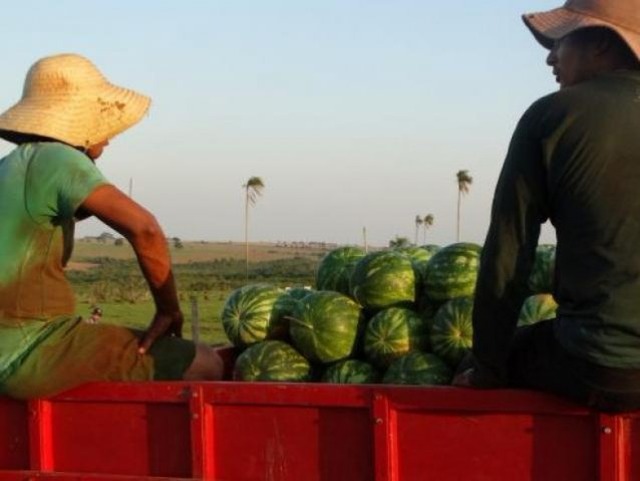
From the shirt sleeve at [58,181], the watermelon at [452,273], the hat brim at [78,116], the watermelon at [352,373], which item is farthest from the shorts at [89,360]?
the watermelon at [452,273]

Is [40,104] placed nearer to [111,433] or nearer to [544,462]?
[111,433]

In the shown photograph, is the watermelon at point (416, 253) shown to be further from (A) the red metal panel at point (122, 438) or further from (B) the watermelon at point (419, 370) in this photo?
(A) the red metal panel at point (122, 438)

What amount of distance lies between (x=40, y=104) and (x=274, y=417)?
1944 millimetres

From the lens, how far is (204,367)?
4738 millimetres

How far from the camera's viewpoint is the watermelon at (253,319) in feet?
18.9

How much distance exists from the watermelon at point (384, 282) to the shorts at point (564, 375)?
5.75 ft

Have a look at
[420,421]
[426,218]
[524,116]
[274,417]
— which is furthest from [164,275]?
[426,218]

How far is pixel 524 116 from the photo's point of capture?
11.6ft

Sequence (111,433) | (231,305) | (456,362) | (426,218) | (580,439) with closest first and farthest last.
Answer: (580,439)
(111,433)
(456,362)
(231,305)
(426,218)

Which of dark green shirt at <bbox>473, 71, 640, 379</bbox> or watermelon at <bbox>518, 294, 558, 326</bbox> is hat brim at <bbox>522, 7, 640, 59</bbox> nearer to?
dark green shirt at <bbox>473, 71, 640, 379</bbox>

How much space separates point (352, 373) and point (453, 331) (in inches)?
24.2

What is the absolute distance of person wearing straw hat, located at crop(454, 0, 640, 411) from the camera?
3373mm

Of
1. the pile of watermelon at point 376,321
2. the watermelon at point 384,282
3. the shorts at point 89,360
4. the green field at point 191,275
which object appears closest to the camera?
the shorts at point 89,360

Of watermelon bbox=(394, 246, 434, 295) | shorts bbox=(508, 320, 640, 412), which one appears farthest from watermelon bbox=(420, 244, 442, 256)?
shorts bbox=(508, 320, 640, 412)
